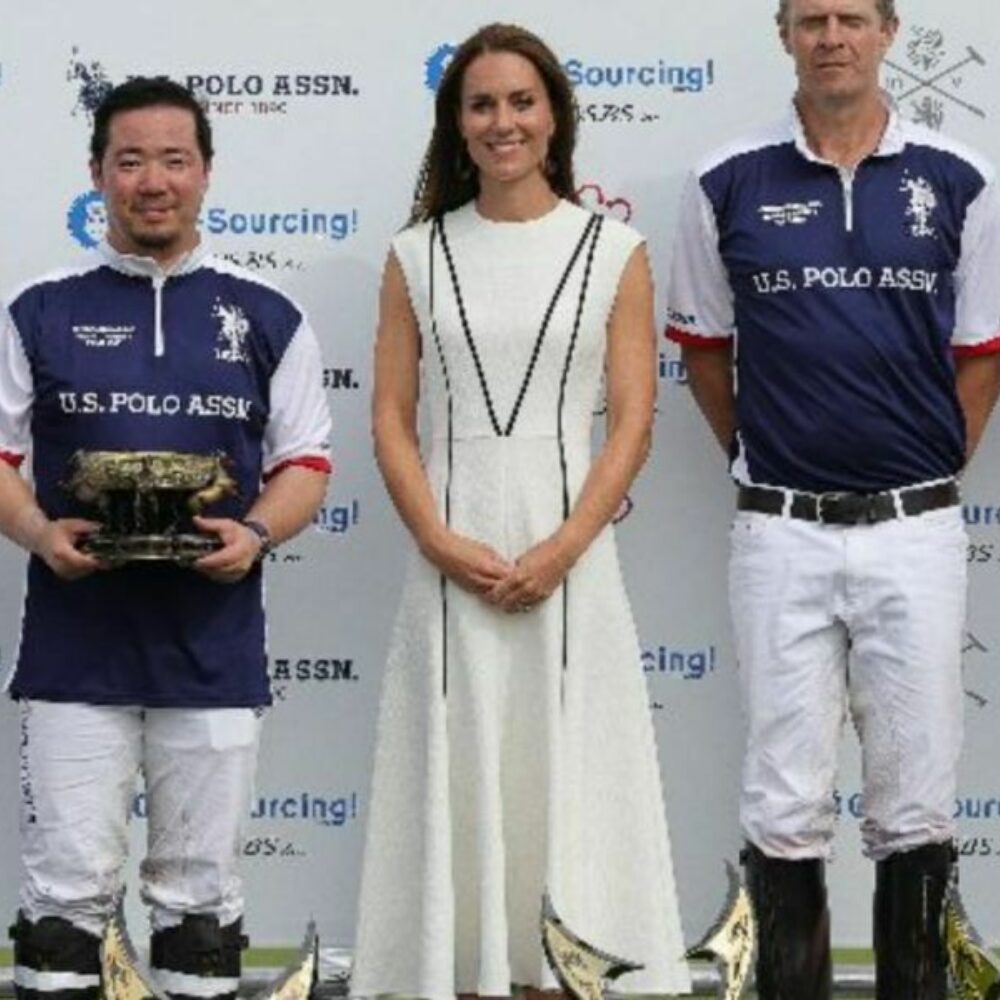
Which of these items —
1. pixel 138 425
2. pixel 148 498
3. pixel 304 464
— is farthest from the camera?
pixel 304 464

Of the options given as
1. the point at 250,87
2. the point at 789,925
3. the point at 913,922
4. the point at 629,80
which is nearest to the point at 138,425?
the point at 250,87

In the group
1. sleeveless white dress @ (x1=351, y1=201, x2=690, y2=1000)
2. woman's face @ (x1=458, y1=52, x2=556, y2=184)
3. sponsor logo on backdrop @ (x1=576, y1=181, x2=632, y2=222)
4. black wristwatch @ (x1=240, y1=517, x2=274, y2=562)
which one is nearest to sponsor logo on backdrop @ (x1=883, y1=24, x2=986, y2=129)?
sponsor logo on backdrop @ (x1=576, y1=181, x2=632, y2=222)

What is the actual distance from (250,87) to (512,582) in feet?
3.98

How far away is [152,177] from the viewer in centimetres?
353

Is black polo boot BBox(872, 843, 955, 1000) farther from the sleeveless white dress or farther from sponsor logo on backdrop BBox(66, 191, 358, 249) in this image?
sponsor logo on backdrop BBox(66, 191, 358, 249)

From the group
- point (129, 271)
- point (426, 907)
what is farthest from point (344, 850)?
point (129, 271)

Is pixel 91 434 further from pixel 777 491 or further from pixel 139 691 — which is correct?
pixel 777 491

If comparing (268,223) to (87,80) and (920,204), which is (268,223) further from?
(920,204)

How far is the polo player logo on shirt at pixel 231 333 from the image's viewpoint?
141 inches

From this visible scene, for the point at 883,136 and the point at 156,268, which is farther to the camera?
the point at 883,136

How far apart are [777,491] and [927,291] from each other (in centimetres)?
43

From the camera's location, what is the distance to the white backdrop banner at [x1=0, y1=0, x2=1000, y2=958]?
426 centimetres

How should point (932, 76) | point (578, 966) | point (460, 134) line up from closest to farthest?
point (578, 966) → point (460, 134) → point (932, 76)

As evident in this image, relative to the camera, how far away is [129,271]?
3605mm
